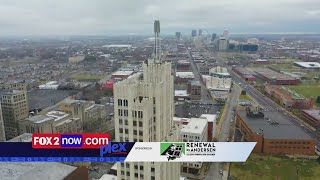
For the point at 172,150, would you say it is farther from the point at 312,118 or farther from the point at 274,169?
the point at 312,118

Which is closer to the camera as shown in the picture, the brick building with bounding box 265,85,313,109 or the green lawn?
the green lawn

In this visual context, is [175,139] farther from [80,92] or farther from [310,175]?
[80,92]

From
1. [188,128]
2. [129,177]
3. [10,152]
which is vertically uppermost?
[10,152]

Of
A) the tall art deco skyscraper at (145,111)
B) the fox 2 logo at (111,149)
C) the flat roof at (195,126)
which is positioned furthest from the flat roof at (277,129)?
the fox 2 logo at (111,149)

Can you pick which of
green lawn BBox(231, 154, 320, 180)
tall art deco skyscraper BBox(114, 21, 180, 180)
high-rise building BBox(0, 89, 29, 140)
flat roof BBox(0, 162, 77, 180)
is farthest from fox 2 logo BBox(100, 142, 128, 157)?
high-rise building BBox(0, 89, 29, 140)

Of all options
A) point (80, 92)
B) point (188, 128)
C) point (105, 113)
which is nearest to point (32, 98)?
point (80, 92)

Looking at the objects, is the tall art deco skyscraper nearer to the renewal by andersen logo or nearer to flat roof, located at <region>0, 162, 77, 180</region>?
the renewal by andersen logo

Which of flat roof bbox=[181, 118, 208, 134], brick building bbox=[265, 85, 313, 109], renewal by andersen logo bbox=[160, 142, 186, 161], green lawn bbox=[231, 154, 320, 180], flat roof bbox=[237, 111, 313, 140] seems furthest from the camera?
brick building bbox=[265, 85, 313, 109]
